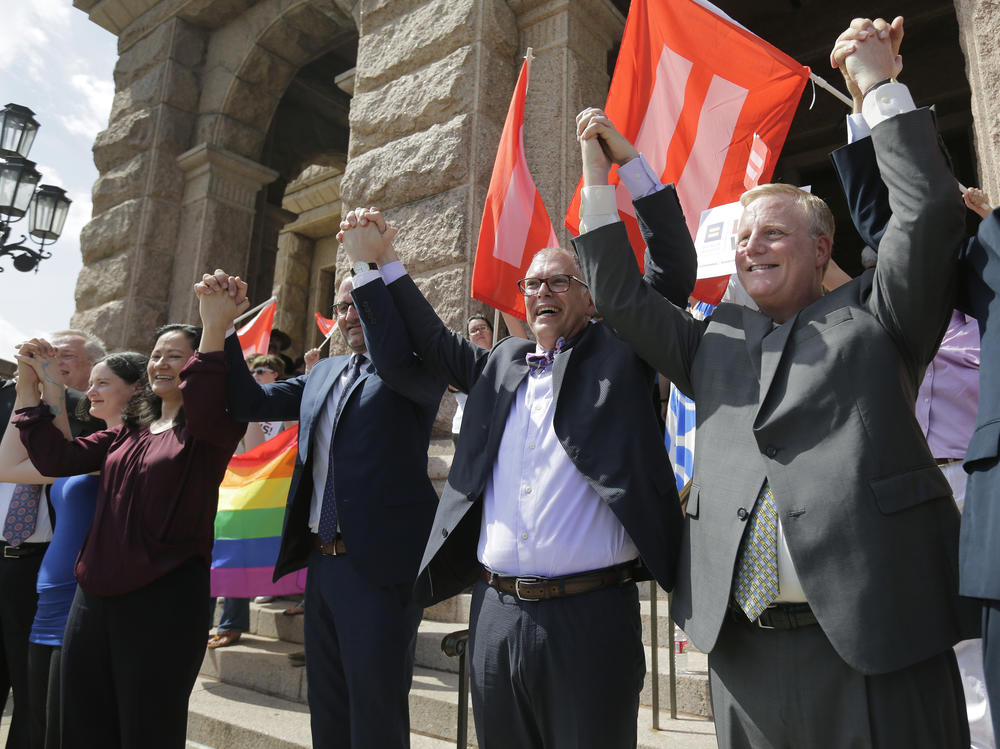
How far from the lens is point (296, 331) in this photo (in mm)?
13102

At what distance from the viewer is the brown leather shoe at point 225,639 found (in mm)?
4357

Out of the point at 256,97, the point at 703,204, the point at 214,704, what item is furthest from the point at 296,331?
the point at 703,204

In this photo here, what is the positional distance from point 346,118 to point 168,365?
28.5 feet

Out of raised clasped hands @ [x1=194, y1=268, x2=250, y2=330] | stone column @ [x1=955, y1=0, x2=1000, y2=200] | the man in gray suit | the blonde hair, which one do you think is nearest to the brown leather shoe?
raised clasped hands @ [x1=194, y1=268, x2=250, y2=330]

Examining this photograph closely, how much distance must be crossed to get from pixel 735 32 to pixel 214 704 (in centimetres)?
409

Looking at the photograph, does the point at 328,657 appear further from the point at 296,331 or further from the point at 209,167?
the point at 296,331

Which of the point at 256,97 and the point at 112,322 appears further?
the point at 256,97

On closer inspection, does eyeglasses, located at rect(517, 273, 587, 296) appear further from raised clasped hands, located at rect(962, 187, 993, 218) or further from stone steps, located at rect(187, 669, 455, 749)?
stone steps, located at rect(187, 669, 455, 749)

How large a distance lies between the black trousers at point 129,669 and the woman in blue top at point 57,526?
0.30 metres

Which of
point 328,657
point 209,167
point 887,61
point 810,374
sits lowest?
point 328,657

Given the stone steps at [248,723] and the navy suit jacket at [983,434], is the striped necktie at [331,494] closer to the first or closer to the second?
the stone steps at [248,723]

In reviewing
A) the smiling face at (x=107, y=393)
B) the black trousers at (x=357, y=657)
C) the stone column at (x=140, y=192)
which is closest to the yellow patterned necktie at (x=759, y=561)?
the black trousers at (x=357, y=657)

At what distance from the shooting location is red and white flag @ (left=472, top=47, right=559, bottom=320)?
344 centimetres

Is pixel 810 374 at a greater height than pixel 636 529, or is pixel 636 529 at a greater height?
pixel 810 374
